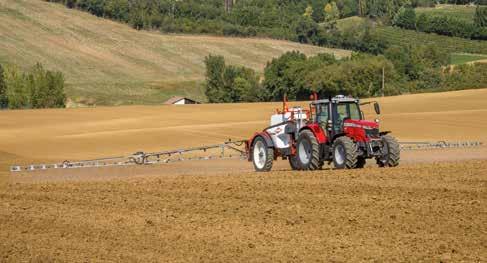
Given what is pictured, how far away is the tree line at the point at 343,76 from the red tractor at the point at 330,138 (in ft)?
226

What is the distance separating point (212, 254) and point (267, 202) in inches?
246

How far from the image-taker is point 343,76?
101 m

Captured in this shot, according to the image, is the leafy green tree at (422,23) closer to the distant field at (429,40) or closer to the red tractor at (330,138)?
the distant field at (429,40)

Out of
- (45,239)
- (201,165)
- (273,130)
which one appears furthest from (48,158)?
(45,239)

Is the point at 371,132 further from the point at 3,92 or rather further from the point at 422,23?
the point at 422,23

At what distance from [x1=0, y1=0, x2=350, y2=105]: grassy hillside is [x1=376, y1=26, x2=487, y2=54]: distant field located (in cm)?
1757

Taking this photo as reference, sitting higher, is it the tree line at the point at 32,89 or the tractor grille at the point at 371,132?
the tree line at the point at 32,89

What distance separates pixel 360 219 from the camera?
60.0 feet

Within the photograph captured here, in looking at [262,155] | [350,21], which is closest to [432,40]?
[350,21]

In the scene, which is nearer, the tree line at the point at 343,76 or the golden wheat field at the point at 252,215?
the golden wheat field at the point at 252,215

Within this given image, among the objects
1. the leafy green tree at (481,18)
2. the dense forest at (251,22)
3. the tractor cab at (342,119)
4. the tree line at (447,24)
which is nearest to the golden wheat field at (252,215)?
the tractor cab at (342,119)

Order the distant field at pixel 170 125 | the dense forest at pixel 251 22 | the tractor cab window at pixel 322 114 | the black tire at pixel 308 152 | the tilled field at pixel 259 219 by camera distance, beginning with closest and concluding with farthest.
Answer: the tilled field at pixel 259 219 < the black tire at pixel 308 152 < the tractor cab window at pixel 322 114 < the distant field at pixel 170 125 < the dense forest at pixel 251 22

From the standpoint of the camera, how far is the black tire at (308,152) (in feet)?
94.1

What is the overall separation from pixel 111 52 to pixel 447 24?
5907cm
